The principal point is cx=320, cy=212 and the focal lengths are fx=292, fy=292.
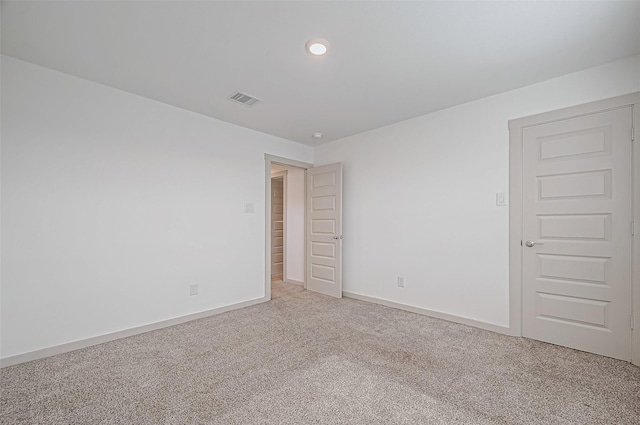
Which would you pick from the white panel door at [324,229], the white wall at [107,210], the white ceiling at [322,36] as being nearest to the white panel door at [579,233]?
the white ceiling at [322,36]

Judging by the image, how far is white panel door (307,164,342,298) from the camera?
4.36 metres

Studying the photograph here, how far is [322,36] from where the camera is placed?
2.05 meters

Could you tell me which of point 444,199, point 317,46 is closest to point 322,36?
point 317,46

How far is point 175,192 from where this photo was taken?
129 inches

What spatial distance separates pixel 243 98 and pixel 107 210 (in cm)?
172

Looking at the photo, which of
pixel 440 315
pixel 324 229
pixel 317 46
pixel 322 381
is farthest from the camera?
pixel 324 229

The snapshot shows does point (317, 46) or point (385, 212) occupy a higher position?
point (317, 46)

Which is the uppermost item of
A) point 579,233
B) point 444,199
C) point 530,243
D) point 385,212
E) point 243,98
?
point 243,98

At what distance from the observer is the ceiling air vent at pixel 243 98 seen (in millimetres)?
2971

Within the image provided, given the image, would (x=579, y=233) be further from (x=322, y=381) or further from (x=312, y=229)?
(x=312, y=229)

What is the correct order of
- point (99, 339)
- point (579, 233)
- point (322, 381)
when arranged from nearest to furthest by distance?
point (322, 381), point (579, 233), point (99, 339)

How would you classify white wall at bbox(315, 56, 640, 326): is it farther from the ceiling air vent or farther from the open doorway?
the ceiling air vent

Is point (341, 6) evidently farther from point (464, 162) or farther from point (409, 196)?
point (409, 196)

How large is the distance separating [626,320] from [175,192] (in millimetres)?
4324
